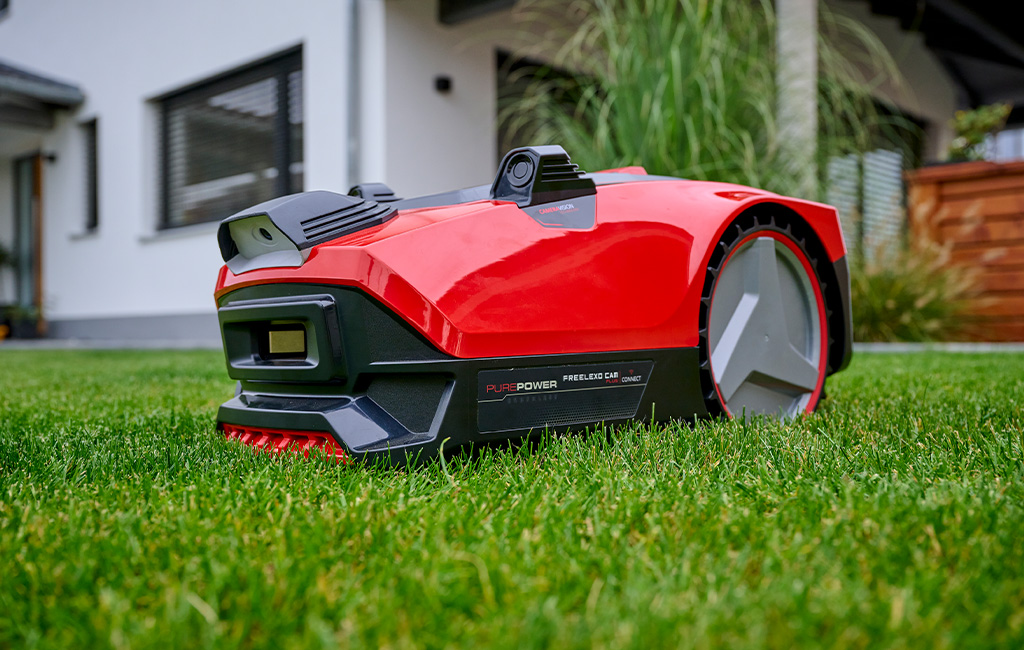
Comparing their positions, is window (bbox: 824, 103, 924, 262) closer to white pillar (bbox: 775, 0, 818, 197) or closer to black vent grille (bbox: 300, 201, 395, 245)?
white pillar (bbox: 775, 0, 818, 197)

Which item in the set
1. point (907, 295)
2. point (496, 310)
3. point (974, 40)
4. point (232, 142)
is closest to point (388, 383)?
point (496, 310)

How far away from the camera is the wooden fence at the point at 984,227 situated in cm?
563

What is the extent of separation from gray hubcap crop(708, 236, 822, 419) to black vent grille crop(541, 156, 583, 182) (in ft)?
1.49

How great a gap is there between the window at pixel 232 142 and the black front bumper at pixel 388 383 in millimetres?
5326

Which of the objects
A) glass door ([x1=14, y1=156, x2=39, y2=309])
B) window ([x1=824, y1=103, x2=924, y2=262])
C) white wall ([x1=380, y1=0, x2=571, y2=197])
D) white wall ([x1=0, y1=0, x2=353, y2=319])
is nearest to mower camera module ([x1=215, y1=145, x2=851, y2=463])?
window ([x1=824, y1=103, x2=924, y2=262])

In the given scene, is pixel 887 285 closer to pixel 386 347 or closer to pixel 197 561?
pixel 386 347

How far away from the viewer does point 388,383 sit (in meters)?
1.46

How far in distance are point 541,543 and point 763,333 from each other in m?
1.08

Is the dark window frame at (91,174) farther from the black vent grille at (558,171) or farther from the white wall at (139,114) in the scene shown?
the black vent grille at (558,171)

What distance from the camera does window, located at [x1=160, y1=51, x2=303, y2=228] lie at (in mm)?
6637

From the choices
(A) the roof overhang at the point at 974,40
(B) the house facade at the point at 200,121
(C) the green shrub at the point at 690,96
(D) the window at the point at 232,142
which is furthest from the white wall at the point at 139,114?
Result: (A) the roof overhang at the point at 974,40

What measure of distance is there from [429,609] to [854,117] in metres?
4.18

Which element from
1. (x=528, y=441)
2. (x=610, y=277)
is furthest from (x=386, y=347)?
(x=610, y=277)

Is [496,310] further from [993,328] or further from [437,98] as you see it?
[993,328]
